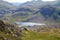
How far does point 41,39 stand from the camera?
462ft

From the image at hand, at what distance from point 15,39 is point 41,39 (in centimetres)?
2763

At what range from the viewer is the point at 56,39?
146m

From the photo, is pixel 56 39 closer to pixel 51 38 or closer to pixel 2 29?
pixel 51 38

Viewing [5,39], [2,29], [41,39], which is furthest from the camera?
[41,39]

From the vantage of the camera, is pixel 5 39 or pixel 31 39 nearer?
pixel 5 39

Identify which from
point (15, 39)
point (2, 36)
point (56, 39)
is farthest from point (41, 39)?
point (2, 36)

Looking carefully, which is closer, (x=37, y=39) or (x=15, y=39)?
(x=15, y=39)

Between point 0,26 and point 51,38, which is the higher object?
point 0,26

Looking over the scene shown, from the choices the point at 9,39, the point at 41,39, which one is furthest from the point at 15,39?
the point at 41,39

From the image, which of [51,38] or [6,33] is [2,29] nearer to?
[6,33]

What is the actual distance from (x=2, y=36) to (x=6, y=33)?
11916 millimetres

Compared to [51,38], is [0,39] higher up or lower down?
higher up

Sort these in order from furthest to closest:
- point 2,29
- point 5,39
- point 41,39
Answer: point 41,39 → point 2,29 → point 5,39

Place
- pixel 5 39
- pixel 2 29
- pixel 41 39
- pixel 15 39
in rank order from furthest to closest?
1. pixel 41 39
2. pixel 2 29
3. pixel 15 39
4. pixel 5 39
